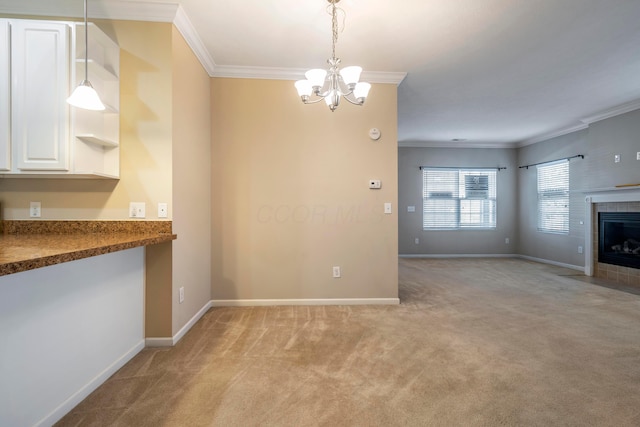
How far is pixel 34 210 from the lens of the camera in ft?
7.11

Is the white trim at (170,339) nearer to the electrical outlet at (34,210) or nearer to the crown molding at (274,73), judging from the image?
the electrical outlet at (34,210)

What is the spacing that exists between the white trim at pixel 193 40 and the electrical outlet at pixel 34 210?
71.2 inches

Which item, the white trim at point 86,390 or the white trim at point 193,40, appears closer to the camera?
the white trim at point 86,390

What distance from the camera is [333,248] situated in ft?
11.0

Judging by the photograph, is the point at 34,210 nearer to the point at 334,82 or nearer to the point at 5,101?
the point at 5,101

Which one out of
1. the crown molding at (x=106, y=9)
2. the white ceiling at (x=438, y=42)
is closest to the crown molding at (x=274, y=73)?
the white ceiling at (x=438, y=42)

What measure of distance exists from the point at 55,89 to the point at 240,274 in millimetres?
2228

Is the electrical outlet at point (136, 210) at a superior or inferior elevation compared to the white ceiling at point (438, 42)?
inferior

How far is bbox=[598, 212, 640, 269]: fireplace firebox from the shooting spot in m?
4.32

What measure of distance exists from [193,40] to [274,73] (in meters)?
0.89

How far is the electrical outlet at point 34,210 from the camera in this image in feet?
7.09

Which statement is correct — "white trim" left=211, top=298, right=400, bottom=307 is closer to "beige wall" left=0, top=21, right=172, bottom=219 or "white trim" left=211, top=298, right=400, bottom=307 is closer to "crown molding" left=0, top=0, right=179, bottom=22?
"beige wall" left=0, top=21, right=172, bottom=219

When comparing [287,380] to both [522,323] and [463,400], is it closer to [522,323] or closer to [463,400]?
[463,400]

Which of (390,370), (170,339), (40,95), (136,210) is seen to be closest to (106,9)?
(40,95)
